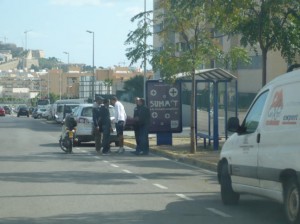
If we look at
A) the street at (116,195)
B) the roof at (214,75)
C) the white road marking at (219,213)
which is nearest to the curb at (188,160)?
the street at (116,195)

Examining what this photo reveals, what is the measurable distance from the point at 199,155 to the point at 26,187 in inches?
354

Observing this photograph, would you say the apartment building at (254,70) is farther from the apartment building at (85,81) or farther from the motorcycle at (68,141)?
the apartment building at (85,81)

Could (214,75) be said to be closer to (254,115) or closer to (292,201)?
(254,115)

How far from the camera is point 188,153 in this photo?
23.8 metres

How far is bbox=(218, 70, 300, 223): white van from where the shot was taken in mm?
10016

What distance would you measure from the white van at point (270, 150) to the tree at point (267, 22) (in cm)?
642

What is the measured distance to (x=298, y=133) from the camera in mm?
9812

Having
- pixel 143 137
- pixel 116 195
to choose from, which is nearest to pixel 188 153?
pixel 143 137

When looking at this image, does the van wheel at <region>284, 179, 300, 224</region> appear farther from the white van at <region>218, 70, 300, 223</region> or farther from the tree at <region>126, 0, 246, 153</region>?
the tree at <region>126, 0, 246, 153</region>

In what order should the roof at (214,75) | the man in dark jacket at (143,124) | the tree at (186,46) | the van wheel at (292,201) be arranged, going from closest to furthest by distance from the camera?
the van wheel at (292,201)
the tree at (186,46)
the roof at (214,75)
the man in dark jacket at (143,124)

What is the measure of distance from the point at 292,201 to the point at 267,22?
890 cm

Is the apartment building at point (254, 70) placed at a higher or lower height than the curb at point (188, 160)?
higher

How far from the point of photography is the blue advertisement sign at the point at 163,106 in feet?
89.8

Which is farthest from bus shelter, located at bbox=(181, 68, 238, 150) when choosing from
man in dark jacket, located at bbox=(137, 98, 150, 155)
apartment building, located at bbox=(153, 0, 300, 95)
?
apartment building, located at bbox=(153, 0, 300, 95)
